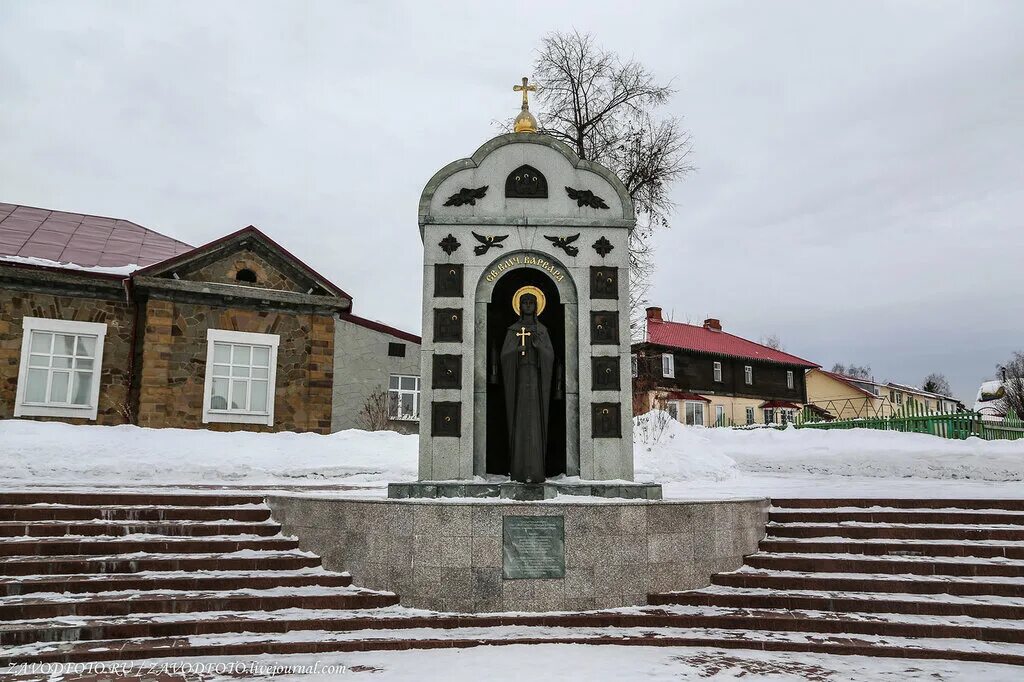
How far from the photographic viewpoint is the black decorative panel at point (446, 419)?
9141 mm

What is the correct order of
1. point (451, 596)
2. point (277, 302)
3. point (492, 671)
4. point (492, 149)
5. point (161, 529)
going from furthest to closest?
point (277, 302) → point (492, 149) → point (161, 529) → point (451, 596) → point (492, 671)

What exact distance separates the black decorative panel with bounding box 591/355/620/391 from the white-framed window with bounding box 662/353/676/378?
2784cm

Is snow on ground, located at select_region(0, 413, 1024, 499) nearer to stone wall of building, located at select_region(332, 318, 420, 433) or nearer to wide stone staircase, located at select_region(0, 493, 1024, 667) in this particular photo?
stone wall of building, located at select_region(332, 318, 420, 433)

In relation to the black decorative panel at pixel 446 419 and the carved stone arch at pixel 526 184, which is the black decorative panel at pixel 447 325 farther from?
the carved stone arch at pixel 526 184

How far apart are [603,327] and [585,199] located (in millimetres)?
1751

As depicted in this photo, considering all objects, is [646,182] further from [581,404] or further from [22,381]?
[22,381]

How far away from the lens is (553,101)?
69.3 ft

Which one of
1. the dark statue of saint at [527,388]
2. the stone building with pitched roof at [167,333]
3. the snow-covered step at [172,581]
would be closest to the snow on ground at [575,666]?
the snow-covered step at [172,581]

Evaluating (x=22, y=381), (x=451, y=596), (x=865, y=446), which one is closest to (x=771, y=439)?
(x=865, y=446)

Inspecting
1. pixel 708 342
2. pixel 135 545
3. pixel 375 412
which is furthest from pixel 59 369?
pixel 708 342

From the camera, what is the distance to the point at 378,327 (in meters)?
21.4

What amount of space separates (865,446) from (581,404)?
37.8 feet

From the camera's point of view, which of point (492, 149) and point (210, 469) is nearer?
point (492, 149)

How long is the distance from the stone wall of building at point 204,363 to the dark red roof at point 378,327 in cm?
136
